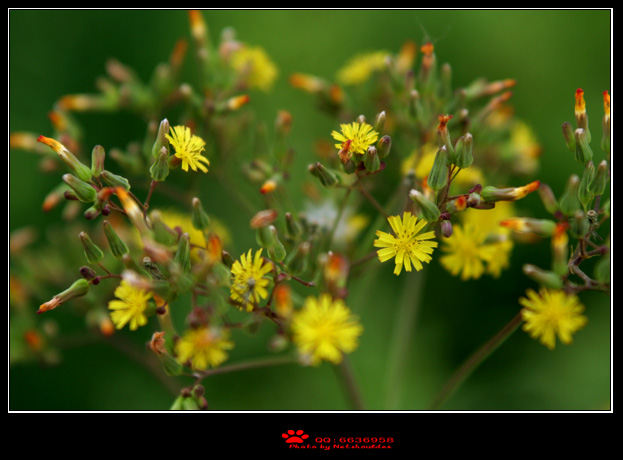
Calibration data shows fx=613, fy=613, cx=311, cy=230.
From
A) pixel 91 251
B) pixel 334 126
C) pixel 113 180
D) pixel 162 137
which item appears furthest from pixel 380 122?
pixel 334 126

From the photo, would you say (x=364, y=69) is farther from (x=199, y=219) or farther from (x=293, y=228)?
(x=199, y=219)

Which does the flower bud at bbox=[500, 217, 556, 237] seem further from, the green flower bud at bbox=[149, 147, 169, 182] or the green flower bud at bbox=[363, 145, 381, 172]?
the green flower bud at bbox=[149, 147, 169, 182]

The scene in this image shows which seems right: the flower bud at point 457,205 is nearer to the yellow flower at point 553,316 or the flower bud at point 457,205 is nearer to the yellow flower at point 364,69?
the yellow flower at point 553,316

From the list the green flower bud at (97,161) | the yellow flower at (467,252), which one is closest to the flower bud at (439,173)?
the yellow flower at (467,252)

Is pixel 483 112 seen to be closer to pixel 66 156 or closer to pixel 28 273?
pixel 66 156

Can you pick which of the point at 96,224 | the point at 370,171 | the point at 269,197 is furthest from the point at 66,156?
the point at 96,224

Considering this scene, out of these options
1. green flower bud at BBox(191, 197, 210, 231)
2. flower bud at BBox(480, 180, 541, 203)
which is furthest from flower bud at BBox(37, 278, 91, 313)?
flower bud at BBox(480, 180, 541, 203)
